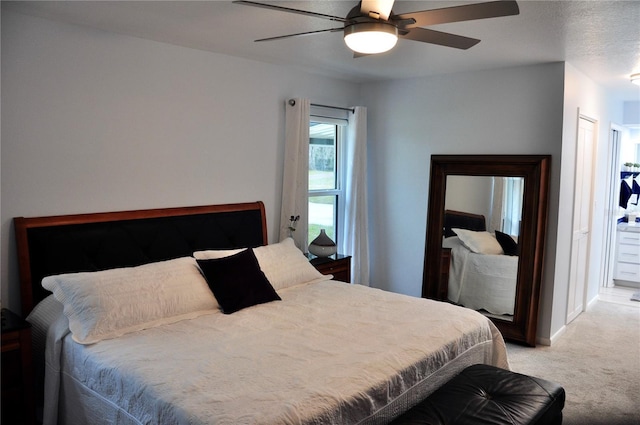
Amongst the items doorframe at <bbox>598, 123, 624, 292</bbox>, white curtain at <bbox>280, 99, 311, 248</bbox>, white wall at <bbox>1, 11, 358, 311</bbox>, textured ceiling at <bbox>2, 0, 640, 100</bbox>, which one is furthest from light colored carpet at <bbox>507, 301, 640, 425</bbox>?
white wall at <bbox>1, 11, 358, 311</bbox>

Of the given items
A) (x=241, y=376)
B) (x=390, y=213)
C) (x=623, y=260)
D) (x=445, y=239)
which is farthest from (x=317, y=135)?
(x=623, y=260)

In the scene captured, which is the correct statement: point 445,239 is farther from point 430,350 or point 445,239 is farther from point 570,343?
point 430,350

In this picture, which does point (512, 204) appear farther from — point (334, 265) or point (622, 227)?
point (622, 227)

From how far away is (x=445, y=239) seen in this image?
4715mm

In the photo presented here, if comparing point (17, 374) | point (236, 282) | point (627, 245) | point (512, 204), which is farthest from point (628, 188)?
point (17, 374)

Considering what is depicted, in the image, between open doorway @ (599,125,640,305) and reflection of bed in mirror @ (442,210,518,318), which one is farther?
open doorway @ (599,125,640,305)

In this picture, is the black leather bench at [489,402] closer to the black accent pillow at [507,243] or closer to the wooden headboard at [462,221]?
the black accent pillow at [507,243]

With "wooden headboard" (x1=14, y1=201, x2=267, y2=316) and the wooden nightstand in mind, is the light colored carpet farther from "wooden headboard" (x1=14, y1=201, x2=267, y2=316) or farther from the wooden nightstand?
"wooden headboard" (x1=14, y1=201, x2=267, y2=316)

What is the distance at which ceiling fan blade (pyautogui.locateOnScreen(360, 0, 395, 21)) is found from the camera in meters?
2.02

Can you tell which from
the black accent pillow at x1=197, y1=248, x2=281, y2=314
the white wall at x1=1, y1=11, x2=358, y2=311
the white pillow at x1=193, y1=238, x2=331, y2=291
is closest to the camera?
the white wall at x1=1, y1=11, x2=358, y2=311

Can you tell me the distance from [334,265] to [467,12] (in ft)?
8.98

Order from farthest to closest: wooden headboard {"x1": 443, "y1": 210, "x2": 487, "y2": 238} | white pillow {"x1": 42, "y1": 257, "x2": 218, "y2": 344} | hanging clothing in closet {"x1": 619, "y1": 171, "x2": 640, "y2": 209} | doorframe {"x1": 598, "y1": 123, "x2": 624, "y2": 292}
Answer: hanging clothing in closet {"x1": 619, "y1": 171, "x2": 640, "y2": 209}
doorframe {"x1": 598, "y1": 123, "x2": 624, "y2": 292}
wooden headboard {"x1": 443, "y1": 210, "x2": 487, "y2": 238}
white pillow {"x1": 42, "y1": 257, "x2": 218, "y2": 344}

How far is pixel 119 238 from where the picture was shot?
3.22 metres

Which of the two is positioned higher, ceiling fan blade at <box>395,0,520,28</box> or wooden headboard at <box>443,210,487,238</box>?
ceiling fan blade at <box>395,0,520,28</box>
